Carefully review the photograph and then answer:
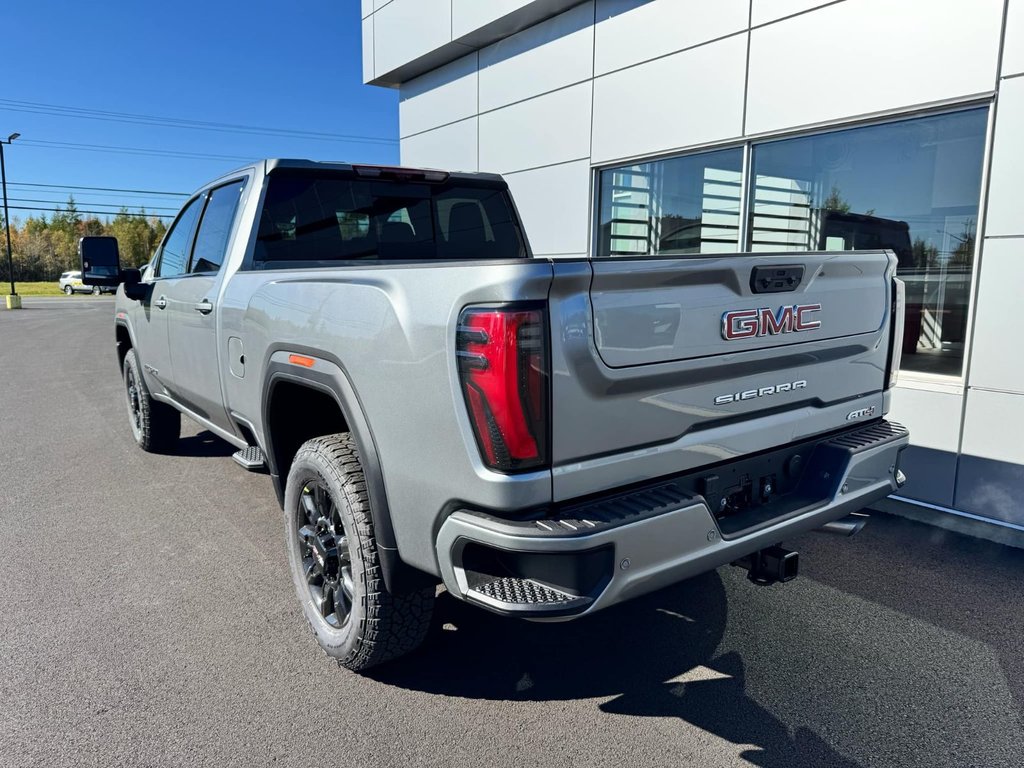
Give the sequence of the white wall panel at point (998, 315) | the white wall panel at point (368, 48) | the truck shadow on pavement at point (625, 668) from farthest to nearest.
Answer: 1. the white wall panel at point (368, 48)
2. the white wall panel at point (998, 315)
3. the truck shadow on pavement at point (625, 668)

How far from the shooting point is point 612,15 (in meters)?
7.32

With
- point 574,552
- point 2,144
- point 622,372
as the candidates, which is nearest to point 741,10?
point 622,372

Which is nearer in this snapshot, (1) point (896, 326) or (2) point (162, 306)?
(1) point (896, 326)

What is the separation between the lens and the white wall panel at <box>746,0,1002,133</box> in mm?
4539

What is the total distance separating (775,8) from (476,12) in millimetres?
4147

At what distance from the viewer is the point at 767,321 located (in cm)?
255

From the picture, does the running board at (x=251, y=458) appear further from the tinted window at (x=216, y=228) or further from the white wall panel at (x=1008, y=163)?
the white wall panel at (x=1008, y=163)

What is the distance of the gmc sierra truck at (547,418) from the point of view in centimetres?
204

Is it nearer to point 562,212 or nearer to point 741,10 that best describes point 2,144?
point 562,212

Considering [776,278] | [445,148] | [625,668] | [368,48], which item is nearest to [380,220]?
[776,278]

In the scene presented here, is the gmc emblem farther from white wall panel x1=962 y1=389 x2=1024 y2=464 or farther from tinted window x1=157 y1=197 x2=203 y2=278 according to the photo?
tinted window x1=157 y1=197 x2=203 y2=278

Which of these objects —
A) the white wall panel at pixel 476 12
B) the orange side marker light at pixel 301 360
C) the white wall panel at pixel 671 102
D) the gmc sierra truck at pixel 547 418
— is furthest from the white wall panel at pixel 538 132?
the orange side marker light at pixel 301 360

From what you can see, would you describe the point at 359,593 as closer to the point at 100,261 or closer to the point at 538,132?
the point at 100,261

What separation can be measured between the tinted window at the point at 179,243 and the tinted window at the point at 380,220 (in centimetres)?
124
